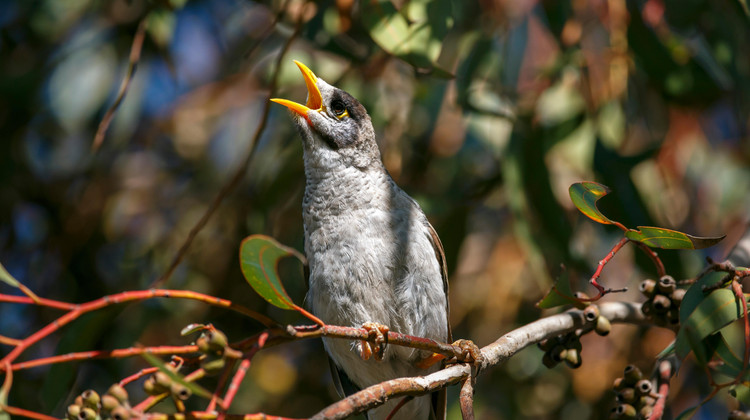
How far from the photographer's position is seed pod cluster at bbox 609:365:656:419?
1.89m

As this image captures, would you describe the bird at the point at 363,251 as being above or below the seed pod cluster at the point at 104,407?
below

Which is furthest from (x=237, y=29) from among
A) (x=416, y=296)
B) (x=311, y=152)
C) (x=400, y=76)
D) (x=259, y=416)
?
(x=259, y=416)

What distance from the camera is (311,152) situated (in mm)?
2906

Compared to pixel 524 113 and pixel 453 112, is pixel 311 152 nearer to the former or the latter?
pixel 524 113

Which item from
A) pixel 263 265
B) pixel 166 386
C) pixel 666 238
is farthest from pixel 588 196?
pixel 166 386

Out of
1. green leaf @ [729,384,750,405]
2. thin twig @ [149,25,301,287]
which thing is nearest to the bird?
thin twig @ [149,25,301,287]

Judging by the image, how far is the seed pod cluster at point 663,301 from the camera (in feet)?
6.79

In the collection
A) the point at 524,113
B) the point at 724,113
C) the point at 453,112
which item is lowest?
the point at 724,113

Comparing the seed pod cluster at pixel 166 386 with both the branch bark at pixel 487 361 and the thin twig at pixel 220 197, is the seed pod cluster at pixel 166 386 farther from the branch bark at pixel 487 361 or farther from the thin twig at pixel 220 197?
the thin twig at pixel 220 197

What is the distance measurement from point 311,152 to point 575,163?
1.32 metres

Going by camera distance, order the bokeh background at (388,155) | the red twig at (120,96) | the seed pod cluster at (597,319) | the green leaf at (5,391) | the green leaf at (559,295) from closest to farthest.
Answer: the green leaf at (5,391) < the green leaf at (559,295) < the seed pod cluster at (597,319) < the red twig at (120,96) < the bokeh background at (388,155)

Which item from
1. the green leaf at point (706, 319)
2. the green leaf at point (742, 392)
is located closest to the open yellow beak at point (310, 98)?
the green leaf at point (706, 319)

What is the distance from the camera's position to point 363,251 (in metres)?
2.52

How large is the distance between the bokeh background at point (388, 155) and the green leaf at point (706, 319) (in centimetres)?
125
